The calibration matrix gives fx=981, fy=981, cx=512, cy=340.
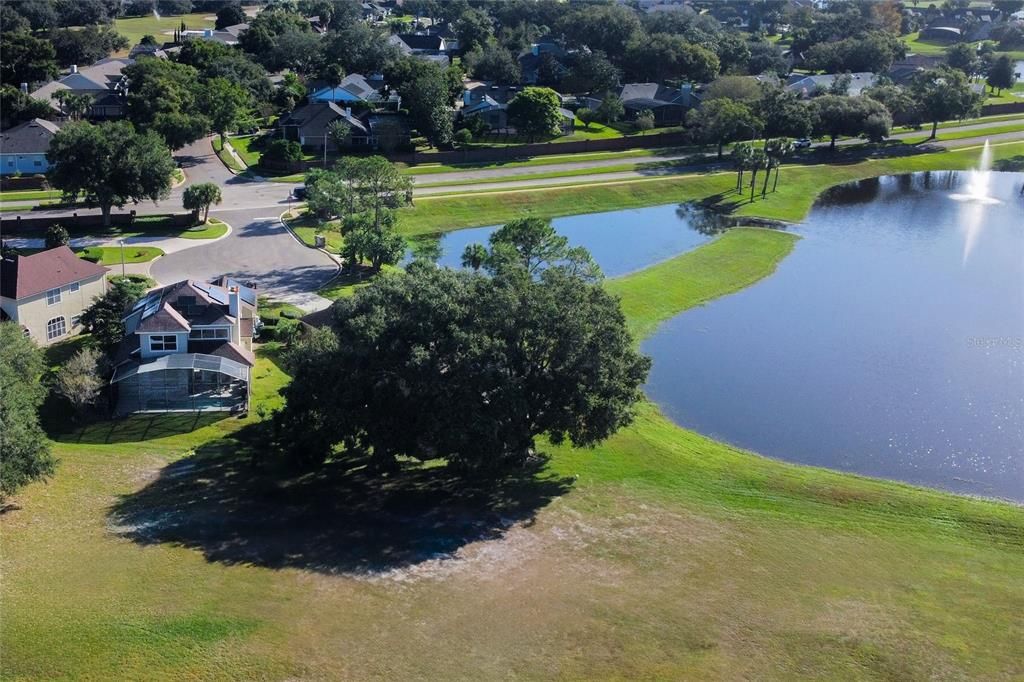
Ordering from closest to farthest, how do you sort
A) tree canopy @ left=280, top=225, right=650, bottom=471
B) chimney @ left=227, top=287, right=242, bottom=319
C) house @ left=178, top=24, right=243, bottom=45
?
tree canopy @ left=280, top=225, right=650, bottom=471 < chimney @ left=227, top=287, right=242, bottom=319 < house @ left=178, top=24, right=243, bottom=45

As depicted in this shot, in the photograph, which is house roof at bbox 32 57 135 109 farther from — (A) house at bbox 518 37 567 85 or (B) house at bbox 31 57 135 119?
(A) house at bbox 518 37 567 85

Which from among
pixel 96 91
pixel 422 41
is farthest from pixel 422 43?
pixel 96 91

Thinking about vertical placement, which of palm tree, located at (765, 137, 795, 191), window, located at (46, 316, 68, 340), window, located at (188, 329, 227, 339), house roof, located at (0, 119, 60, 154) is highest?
palm tree, located at (765, 137, 795, 191)

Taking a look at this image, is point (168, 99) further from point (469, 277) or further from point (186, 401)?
point (469, 277)

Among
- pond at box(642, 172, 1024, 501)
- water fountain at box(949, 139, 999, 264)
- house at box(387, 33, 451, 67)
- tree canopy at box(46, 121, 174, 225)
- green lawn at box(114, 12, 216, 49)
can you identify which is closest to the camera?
pond at box(642, 172, 1024, 501)

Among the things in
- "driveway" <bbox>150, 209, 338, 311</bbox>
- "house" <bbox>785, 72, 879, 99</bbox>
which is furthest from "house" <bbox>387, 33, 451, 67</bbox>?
"driveway" <bbox>150, 209, 338, 311</bbox>

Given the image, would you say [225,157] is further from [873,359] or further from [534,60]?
[873,359]

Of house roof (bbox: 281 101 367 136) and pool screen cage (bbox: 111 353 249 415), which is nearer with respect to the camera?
pool screen cage (bbox: 111 353 249 415)

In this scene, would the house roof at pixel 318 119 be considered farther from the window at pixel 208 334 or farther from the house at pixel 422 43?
the window at pixel 208 334
